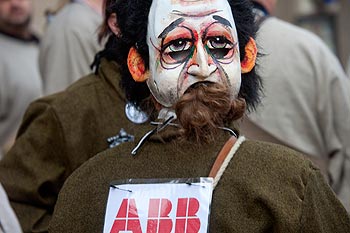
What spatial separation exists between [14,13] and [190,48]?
385 cm

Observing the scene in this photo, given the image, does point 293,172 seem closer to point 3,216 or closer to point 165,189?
point 165,189

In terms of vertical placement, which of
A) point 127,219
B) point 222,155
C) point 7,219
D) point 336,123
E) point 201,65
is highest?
point 201,65

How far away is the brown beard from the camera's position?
3076mm

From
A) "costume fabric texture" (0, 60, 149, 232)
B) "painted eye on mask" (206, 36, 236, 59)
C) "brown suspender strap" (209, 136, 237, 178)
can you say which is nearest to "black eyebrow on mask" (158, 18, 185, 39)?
"painted eye on mask" (206, 36, 236, 59)

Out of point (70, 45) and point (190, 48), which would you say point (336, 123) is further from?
point (190, 48)

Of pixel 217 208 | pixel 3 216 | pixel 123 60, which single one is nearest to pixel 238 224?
pixel 217 208

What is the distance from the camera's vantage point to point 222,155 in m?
3.08

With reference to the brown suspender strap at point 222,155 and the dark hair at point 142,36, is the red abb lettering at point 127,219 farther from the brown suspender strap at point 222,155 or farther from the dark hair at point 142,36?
the dark hair at point 142,36

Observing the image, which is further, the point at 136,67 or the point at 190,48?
the point at 136,67

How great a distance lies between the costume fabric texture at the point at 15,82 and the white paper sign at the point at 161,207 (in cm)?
347

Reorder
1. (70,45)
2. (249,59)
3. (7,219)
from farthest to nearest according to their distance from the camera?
(70,45)
(7,219)
(249,59)

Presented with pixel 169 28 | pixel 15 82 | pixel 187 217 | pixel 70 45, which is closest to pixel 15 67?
pixel 15 82

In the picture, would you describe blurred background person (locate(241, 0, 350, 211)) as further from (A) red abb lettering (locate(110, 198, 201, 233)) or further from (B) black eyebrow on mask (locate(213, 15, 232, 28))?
(A) red abb lettering (locate(110, 198, 201, 233))

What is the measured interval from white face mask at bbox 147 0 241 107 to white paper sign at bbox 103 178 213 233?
0.87 feet
